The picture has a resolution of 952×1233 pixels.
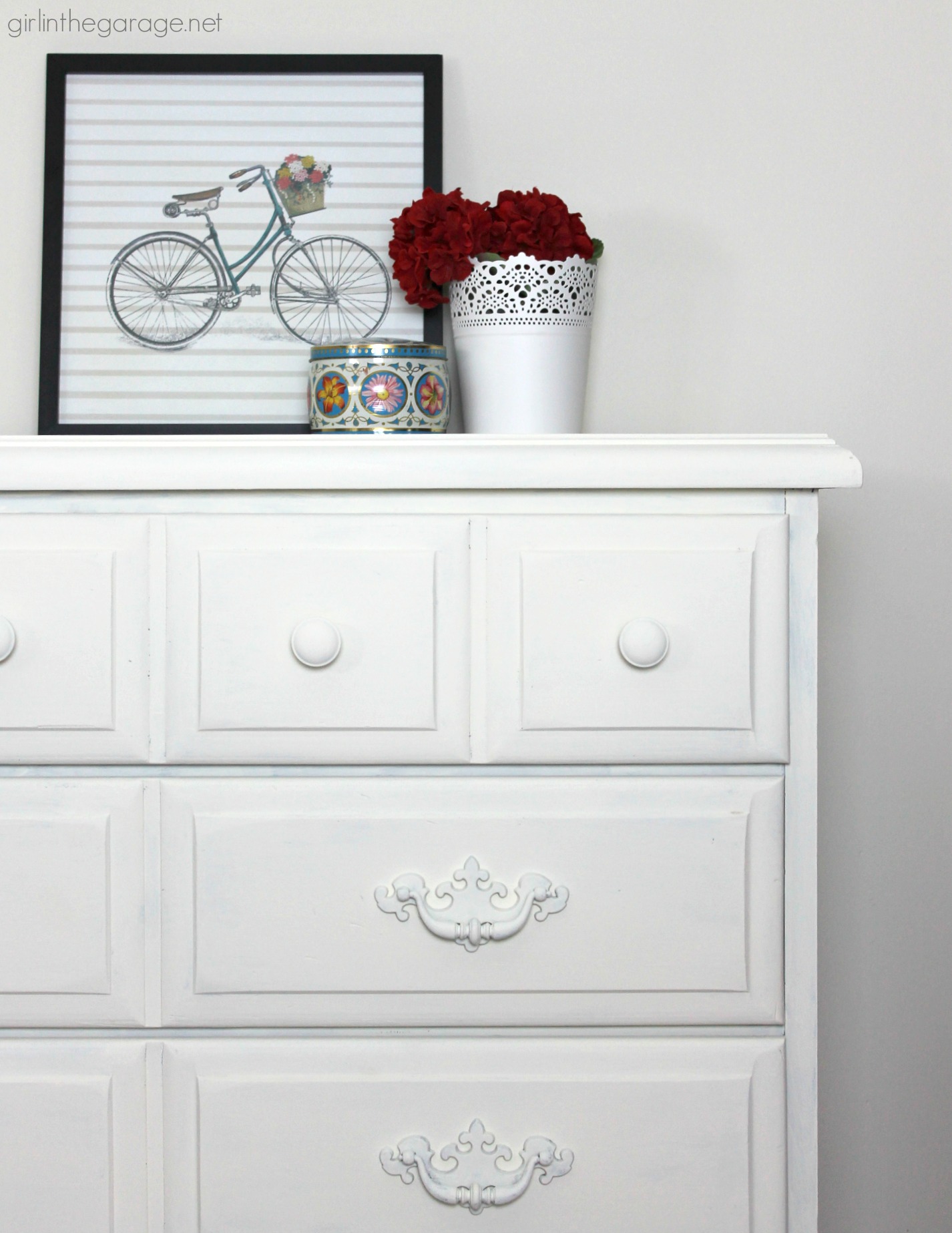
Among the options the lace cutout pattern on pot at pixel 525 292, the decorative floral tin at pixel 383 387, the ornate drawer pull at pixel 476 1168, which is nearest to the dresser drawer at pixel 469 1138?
the ornate drawer pull at pixel 476 1168

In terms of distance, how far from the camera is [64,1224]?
853 mm

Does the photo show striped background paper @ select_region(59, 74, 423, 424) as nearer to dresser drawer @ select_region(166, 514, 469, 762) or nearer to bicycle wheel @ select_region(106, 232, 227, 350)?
bicycle wheel @ select_region(106, 232, 227, 350)

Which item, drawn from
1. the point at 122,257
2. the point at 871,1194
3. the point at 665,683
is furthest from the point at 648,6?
the point at 871,1194

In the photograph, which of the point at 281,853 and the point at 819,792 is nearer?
the point at 281,853

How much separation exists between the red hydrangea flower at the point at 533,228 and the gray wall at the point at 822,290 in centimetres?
19

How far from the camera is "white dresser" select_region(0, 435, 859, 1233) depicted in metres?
0.85

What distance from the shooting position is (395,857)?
86cm

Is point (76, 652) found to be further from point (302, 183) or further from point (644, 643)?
point (302, 183)

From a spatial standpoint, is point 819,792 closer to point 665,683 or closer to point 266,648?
point 665,683

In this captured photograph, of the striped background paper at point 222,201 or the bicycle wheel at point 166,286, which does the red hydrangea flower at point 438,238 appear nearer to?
the striped background paper at point 222,201

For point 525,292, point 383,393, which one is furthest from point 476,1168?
point 525,292

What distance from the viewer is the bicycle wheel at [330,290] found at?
1.25 metres

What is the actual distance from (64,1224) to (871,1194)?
3.15ft

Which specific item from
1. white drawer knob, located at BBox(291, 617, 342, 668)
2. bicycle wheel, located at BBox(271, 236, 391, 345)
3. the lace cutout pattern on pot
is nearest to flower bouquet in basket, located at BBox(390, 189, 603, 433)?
the lace cutout pattern on pot
